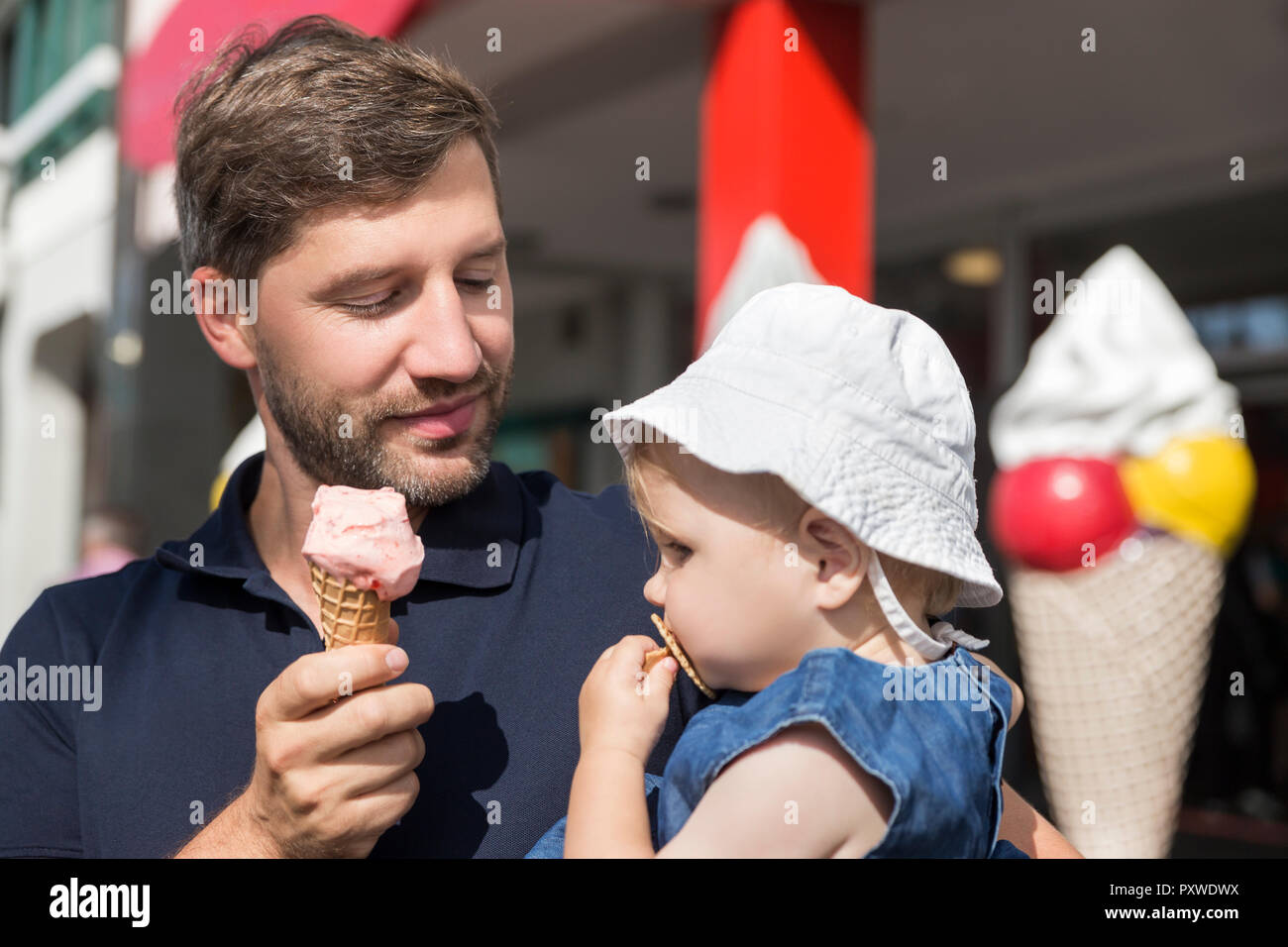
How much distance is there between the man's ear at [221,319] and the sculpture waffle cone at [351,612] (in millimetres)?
691

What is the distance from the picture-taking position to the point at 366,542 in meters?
1.56

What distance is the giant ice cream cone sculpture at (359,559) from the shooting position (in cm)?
155

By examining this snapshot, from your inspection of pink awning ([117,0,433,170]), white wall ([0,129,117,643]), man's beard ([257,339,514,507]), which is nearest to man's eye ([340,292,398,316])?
man's beard ([257,339,514,507])

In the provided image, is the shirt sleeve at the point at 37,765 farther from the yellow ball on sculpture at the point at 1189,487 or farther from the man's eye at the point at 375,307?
the yellow ball on sculpture at the point at 1189,487

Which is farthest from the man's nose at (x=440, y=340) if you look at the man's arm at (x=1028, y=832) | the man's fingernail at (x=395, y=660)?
the man's arm at (x=1028, y=832)

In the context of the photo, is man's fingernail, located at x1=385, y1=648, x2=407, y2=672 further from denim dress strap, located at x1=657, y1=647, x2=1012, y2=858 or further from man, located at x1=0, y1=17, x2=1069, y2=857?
denim dress strap, located at x1=657, y1=647, x2=1012, y2=858

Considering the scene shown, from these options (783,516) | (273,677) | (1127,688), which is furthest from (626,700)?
(1127,688)

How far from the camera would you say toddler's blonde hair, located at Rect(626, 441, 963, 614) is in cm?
160

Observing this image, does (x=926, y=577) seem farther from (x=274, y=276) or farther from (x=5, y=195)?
(x=5, y=195)

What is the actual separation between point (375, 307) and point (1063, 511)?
2633 millimetres

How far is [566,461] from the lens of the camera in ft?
37.3

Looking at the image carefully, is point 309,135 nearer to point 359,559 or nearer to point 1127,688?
point 359,559
